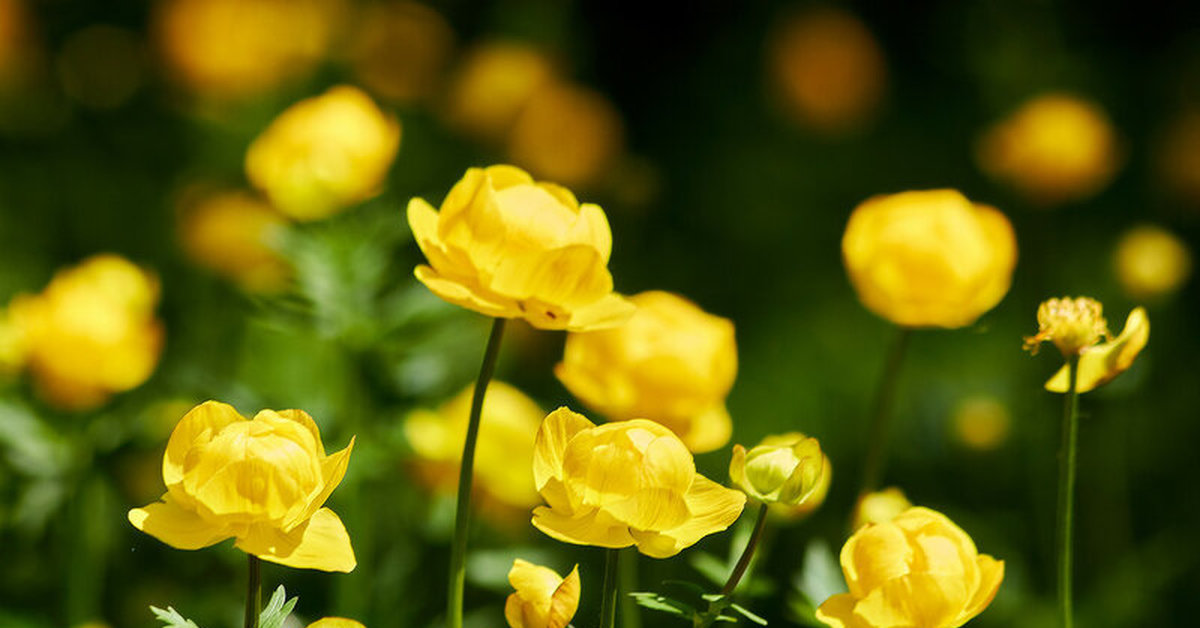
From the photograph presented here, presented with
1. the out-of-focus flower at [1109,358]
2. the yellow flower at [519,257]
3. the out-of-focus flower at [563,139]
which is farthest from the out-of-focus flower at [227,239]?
the out-of-focus flower at [1109,358]

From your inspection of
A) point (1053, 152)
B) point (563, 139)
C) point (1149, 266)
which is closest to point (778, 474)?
point (1149, 266)

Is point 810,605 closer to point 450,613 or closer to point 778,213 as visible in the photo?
point 450,613

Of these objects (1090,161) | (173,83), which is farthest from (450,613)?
(173,83)

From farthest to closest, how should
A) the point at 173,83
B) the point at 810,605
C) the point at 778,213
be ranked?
the point at 778,213
the point at 173,83
the point at 810,605

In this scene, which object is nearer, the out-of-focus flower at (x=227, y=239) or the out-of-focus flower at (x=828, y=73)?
the out-of-focus flower at (x=227, y=239)

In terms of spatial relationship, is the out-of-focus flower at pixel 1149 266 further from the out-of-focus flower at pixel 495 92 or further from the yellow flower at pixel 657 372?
the out-of-focus flower at pixel 495 92

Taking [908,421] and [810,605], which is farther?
[908,421]
